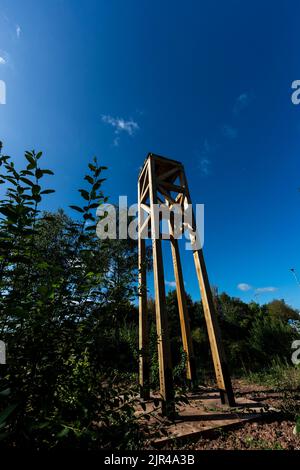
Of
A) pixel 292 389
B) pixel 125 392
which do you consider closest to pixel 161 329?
pixel 125 392

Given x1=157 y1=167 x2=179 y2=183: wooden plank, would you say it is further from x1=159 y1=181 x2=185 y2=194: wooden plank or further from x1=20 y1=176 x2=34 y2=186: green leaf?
x1=20 y1=176 x2=34 y2=186: green leaf

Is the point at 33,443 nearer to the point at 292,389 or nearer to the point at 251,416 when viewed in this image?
the point at 251,416

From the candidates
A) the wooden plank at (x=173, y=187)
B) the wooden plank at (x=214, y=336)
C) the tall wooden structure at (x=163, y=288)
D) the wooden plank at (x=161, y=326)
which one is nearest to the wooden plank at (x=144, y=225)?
the tall wooden structure at (x=163, y=288)

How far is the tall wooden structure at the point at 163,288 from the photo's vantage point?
3059 millimetres

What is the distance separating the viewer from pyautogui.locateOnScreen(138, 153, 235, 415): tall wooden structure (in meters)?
3.06

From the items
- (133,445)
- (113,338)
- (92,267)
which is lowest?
(133,445)

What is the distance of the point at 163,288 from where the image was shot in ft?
11.4

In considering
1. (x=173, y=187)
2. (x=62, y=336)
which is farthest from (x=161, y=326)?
(x=173, y=187)

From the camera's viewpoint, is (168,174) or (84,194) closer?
(84,194)

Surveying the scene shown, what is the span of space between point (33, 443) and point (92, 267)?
70 cm

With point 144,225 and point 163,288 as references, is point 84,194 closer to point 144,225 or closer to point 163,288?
point 163,288

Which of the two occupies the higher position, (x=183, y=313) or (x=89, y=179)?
(x=89, y=179)
